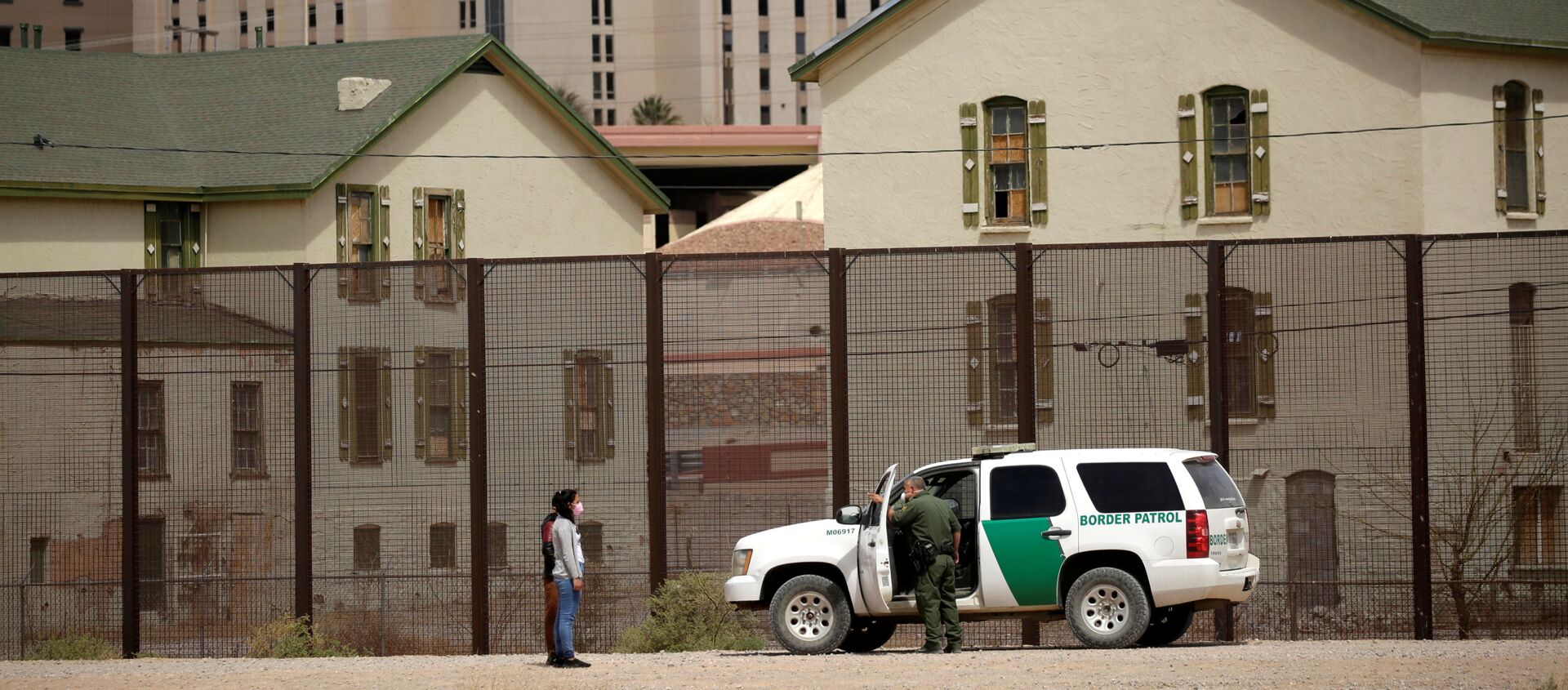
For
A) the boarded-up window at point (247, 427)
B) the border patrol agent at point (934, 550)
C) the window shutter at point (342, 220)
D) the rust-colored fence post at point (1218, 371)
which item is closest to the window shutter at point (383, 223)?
the window shutter at point (342, 220)

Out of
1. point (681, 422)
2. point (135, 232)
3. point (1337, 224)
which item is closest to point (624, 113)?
point (135, 232)

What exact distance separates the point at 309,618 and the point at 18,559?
22.9 feet

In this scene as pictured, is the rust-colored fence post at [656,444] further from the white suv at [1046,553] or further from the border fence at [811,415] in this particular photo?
the white suv at [1046,553]

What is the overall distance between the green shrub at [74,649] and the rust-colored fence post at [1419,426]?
13395 millimetres

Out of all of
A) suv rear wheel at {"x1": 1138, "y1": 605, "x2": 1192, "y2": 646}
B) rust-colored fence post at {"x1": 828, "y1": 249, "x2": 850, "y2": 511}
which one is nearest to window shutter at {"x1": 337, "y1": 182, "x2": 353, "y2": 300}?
rust-colored fence post at {"x1": 828, "y1": 249, "x2": 850, "y2": 511}

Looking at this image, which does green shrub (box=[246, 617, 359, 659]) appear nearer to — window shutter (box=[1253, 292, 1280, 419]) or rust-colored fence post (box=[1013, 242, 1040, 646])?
rust-colored fence post (box=[1013, 242, 1040, 646])

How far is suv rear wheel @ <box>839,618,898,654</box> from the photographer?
1627 cm

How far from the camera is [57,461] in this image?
21375 mm

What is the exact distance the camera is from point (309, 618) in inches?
732

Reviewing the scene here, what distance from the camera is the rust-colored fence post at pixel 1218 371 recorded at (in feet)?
56.8

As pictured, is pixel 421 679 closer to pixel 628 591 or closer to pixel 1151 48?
pixel 628 591

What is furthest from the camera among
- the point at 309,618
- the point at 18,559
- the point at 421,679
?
the point at 18,559

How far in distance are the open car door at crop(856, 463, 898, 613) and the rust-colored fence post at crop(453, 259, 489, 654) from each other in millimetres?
4493

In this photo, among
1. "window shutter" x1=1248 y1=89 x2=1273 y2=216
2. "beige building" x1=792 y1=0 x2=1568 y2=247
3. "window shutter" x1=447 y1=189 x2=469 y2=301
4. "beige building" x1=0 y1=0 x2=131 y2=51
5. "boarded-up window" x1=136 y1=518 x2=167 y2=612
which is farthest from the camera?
"beige building" x1=0 y1=0 x2=131 y2=51
